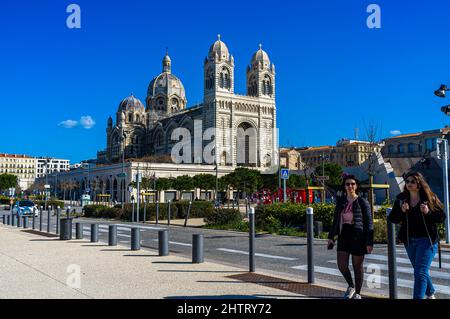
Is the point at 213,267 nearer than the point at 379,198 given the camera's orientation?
Yes

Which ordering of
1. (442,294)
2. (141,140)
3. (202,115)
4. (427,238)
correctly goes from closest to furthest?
(427,238) < (442,294) < (202,115) < (141,140)

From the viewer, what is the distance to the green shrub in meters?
22.0

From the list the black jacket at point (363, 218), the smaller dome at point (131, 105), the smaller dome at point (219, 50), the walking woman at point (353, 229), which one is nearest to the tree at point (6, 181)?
the smaller dome at point (131, 105)

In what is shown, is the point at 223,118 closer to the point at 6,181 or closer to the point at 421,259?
the point at 6,181

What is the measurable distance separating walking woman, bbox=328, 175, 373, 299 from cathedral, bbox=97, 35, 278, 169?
274ft

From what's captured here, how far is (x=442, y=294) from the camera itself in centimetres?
688

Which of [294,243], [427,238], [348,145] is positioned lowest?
[294,243]

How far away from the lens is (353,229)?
6031 millimetres

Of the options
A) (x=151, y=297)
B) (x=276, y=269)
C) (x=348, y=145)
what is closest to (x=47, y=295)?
(x=151, y=297)

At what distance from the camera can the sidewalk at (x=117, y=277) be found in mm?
6469

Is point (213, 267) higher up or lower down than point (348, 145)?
lower down

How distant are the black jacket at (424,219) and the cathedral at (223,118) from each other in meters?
→ 84.2

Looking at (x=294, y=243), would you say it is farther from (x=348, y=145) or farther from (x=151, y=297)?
(x=348, y=145)
